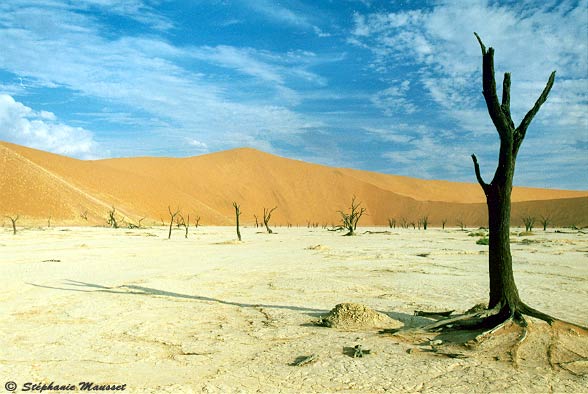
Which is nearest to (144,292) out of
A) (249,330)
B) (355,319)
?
(249,330)

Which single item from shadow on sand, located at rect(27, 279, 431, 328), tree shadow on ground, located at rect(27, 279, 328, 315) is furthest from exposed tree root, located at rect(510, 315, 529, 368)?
tree shadow on ground, located at rect(27, 279, 328, 315)

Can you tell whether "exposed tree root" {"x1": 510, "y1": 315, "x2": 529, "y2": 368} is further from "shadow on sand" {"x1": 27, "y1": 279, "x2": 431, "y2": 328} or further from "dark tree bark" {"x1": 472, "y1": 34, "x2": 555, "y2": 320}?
"shadow on sand" {"x1": 27, "y1": 279, "x2": 431, "y2": 328}

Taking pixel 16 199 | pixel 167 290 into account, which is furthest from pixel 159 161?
pixel 167 290

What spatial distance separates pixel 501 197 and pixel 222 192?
10316 centimetres

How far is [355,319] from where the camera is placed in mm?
6582

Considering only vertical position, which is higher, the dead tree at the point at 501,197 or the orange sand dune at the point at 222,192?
the orange sand dune at the point at 222,192

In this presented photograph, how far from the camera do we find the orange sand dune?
61.9 meters

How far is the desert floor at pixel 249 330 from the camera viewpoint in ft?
14.7

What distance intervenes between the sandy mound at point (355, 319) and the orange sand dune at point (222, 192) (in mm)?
56334

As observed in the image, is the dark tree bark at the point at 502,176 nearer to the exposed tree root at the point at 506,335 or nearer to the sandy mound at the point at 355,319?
the exposed tree root at the point at 506,335

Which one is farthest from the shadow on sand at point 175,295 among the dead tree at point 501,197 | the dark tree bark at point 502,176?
the dark tree bark at point 502,176

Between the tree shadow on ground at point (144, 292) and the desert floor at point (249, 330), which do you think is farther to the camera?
the tree shadow on ground at point (144, 292)

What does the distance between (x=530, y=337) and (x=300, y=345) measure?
272cm

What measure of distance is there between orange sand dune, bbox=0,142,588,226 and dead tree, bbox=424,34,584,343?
57735mm
